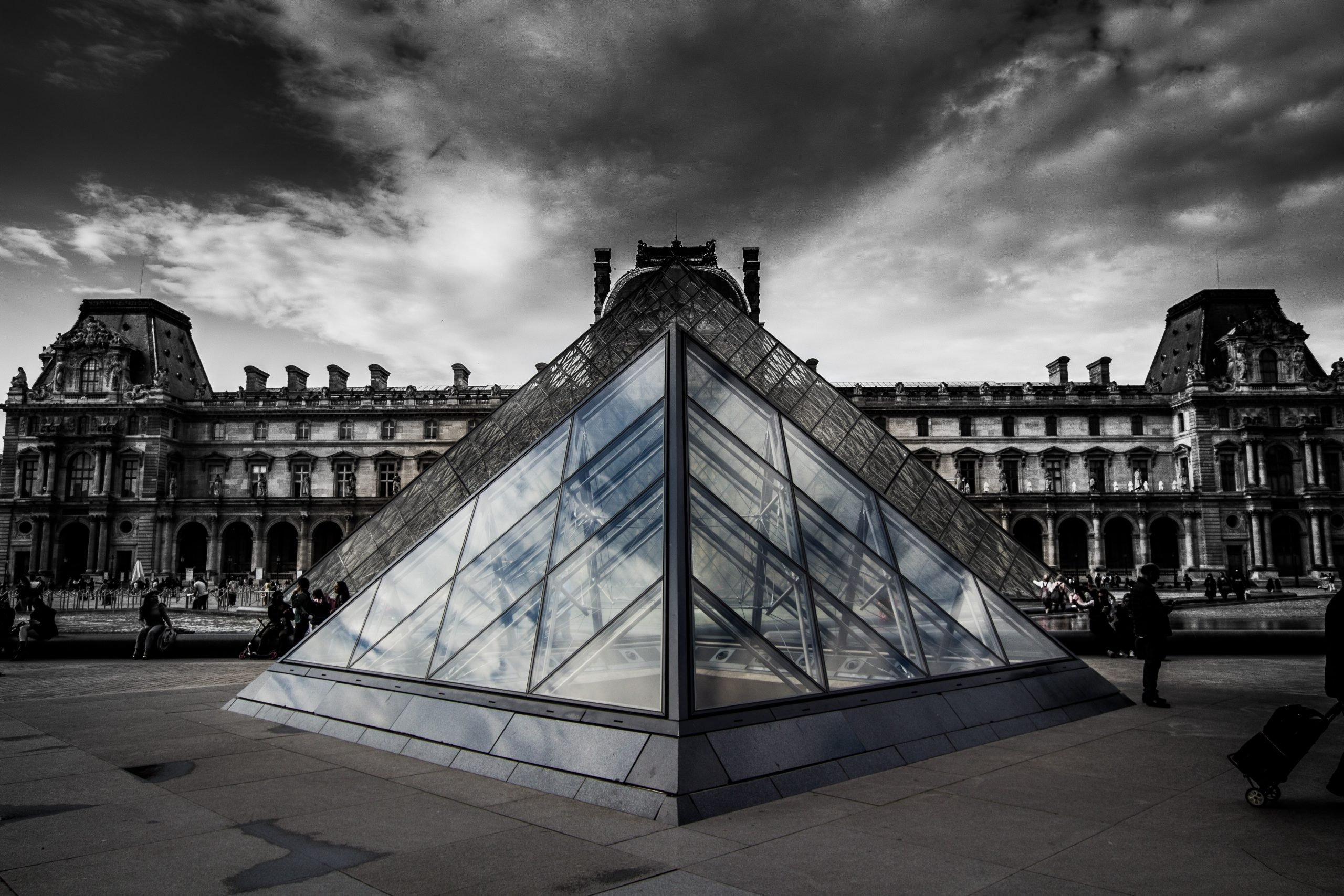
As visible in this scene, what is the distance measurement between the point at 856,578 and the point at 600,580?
2029 millimetres

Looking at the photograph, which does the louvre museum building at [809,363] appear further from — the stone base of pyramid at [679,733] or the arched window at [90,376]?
the stone base of pyramid at [679,733]

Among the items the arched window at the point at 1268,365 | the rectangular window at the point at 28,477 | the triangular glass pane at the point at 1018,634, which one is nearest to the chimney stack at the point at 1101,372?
the arched window at the point at 1268,365

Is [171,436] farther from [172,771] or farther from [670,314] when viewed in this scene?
[172,771]

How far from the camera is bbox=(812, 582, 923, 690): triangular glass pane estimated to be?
5.64m

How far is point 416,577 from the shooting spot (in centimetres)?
742

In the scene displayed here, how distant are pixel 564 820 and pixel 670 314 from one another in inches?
540

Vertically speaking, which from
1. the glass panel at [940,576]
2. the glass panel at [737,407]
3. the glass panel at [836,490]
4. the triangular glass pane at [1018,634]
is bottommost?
the triangular glass pane at [1018,634]

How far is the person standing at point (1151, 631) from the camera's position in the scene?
24.3 feet

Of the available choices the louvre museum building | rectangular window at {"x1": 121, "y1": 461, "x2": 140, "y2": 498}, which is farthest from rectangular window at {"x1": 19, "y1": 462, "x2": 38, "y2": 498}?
rectangular window at {"x1": 121, "y1": 461, "x2": 140, "y2": 498}

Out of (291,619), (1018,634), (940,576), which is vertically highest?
(940,576)

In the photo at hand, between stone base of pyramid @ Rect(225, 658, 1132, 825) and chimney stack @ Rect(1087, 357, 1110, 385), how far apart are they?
51.0m

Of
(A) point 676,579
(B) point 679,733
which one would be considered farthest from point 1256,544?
(B) point 679,733

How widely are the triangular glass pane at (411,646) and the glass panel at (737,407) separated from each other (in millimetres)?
2713

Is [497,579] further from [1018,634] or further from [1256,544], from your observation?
[1256,544]
